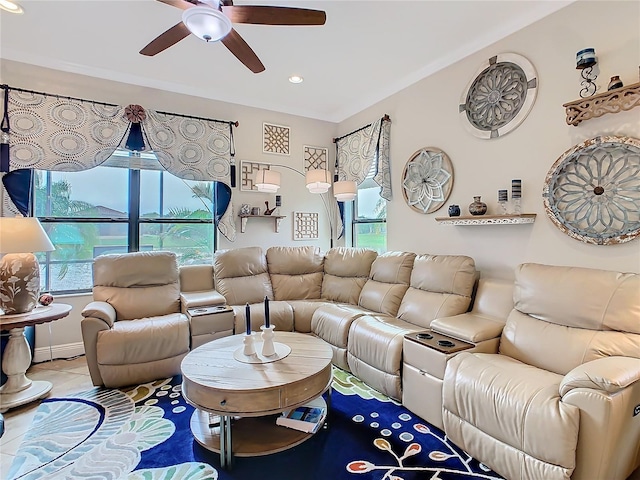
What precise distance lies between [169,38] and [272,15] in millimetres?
813

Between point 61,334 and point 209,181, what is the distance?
2288 millimetres

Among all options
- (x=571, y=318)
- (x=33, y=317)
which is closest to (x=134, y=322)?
(x=33, y=317)

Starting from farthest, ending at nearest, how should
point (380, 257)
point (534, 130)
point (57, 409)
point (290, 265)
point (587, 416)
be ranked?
point (290, 265), point (380, 257), point (534, 130), point (57, 409), point (587, 416)

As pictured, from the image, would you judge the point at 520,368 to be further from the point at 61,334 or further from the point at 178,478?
the point at 61,334

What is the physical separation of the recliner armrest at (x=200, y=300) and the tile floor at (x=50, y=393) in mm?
988

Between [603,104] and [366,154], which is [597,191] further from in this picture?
[366,154]

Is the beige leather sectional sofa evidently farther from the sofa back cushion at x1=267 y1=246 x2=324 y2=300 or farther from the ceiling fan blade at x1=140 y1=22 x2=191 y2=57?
the ceiling fan blade at x1=140 y1=22 x2=191 y2=57

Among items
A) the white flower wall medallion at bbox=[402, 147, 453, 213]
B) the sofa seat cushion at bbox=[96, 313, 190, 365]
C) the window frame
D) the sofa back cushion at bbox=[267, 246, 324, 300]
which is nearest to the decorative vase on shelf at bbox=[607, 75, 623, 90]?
the white flower wall medallion at bbox=[402, 147, 453, 213]

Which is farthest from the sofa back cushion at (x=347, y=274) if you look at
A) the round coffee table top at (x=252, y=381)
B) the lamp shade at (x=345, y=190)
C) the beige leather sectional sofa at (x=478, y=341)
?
the round coffee table top at (x=252, y=381)

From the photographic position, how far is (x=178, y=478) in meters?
1.81

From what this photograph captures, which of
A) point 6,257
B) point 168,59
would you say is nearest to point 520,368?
point 6,257

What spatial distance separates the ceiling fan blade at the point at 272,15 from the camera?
198cm

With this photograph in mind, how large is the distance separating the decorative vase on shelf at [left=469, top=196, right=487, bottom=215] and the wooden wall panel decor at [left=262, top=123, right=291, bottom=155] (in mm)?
2712

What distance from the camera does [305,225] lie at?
5020mm
